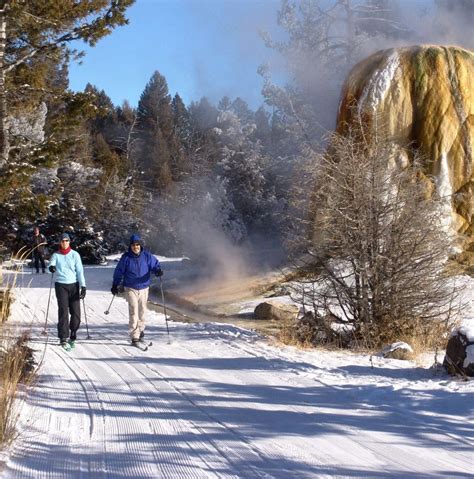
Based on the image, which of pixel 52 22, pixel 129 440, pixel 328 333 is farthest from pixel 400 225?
pixel 52 22

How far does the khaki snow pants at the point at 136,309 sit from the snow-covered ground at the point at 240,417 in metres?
0.66

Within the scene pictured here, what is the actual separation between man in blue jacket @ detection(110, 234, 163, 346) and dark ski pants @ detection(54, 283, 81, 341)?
0.63 m

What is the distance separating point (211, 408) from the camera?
593 centimetres

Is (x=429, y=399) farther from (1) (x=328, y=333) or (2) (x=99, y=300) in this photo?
(2) (x=99, y=300)

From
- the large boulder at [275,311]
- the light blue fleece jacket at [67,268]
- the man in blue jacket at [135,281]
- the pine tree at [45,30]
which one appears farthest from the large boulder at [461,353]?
the pine tree at [45,30]

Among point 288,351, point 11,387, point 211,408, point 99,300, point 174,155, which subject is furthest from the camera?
point 174,155

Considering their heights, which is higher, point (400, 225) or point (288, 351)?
point (400, 225)

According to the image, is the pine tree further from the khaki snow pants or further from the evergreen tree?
the evergreen tree

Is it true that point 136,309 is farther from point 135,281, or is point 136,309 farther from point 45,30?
point 45,30

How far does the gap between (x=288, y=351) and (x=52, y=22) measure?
977 cm

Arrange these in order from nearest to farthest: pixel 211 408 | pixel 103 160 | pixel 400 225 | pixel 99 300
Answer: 1. pixel 211 408
2. pixel 400 225
3. pixel 99 300
4. pixel 103 160

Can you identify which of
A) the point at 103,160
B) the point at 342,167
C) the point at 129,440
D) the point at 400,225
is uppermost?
the point at 103,160

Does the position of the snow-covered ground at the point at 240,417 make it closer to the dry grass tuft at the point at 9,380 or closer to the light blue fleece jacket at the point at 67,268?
the dry grass tuft at the point at 9,380

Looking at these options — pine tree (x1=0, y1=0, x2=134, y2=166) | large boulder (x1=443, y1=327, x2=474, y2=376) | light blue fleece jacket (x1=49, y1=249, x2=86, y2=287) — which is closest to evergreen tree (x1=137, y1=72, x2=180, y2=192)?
pine tree (x1=0, y1=0, x2=134, y2=166)
